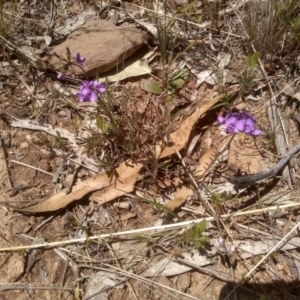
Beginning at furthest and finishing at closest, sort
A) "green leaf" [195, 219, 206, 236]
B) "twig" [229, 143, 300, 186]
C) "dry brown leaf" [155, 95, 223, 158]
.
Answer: "dry brown leaf" [155, 95, 223, 158] < "twig" [229, 143, 300, 186] < "green leaf" [195, 219, 206, 236]

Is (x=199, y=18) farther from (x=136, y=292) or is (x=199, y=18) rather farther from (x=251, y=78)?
(x=136, y=292)

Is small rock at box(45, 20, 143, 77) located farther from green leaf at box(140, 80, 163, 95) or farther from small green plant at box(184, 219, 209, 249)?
small green plant at box(184, 219, 209, 249)

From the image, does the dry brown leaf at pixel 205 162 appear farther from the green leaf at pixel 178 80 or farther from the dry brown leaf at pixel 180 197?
the green leaf at pixel 178 80

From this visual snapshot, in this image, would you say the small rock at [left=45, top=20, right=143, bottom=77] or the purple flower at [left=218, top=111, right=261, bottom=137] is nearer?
the purple flower at [left=218, top=111, right=261, bottom=137]

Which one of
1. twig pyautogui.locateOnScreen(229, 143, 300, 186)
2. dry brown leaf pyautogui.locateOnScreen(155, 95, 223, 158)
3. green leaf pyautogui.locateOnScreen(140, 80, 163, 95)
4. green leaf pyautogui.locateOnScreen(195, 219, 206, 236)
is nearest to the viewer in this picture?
green leaf pyautogui.locateOnScreen(195, 219, 206, 236)

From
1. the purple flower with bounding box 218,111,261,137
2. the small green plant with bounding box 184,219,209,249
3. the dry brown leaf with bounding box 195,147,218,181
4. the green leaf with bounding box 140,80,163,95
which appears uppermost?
the purple flower with bounding box 218,111,261,137

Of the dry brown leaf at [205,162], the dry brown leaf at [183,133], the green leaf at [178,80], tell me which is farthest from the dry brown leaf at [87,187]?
the green leaf at [178,80]

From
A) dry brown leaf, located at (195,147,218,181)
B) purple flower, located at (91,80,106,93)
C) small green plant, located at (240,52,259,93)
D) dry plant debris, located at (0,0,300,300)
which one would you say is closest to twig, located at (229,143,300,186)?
dry plant debris, located at (0,0,300,300)
